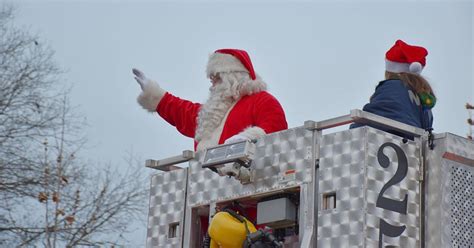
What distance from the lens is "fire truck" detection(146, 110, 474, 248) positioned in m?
9.45

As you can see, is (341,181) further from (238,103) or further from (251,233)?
(238,103)

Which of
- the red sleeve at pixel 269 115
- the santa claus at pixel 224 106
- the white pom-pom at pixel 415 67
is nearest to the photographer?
the white pom-pom at pixel 415 67

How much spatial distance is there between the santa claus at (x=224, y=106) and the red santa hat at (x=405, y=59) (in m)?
0.96

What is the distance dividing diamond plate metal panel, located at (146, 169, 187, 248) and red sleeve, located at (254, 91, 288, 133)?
2.53 feet

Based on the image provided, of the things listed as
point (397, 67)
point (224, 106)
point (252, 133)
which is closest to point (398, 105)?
point (397, 67)

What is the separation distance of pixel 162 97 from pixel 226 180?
7.68ft

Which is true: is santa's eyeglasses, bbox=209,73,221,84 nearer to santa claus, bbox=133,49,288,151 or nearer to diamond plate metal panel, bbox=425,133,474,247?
santa claus, bbox=133,49,288,151

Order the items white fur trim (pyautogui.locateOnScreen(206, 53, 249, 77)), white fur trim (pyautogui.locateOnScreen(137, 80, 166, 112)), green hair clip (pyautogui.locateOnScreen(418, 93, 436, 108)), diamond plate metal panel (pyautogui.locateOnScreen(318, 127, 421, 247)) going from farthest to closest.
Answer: white fur trim (pyautogui.locateOnScreen(137, 80, 166, 112)), white fur trim (pyautogui.locateOnScreen(206, 53, 249, 77)), green hair clip (pyautogui.locateOnScreen(418, 93, 436, 108)), diamond plate metal panel (pyautogui.locateOnScreen(318, 127, 421, 247))

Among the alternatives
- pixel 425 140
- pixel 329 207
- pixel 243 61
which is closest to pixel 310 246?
pixel 329 207

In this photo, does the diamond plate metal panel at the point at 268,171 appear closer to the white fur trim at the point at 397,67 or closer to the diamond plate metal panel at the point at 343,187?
the diamond plate metal panel at the point at 343,187

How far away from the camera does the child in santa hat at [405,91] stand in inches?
404

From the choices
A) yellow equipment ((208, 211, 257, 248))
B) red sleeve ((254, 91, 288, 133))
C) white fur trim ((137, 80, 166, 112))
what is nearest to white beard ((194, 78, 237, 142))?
red sleeve ((254, 91, 288, 133))

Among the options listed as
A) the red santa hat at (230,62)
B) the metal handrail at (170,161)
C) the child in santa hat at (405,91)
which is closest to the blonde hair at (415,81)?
the child in santa hat at (405,91)

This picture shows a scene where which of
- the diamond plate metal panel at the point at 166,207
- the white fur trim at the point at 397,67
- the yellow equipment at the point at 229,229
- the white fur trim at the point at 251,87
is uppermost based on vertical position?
the white fur trim at the point at 251,87
